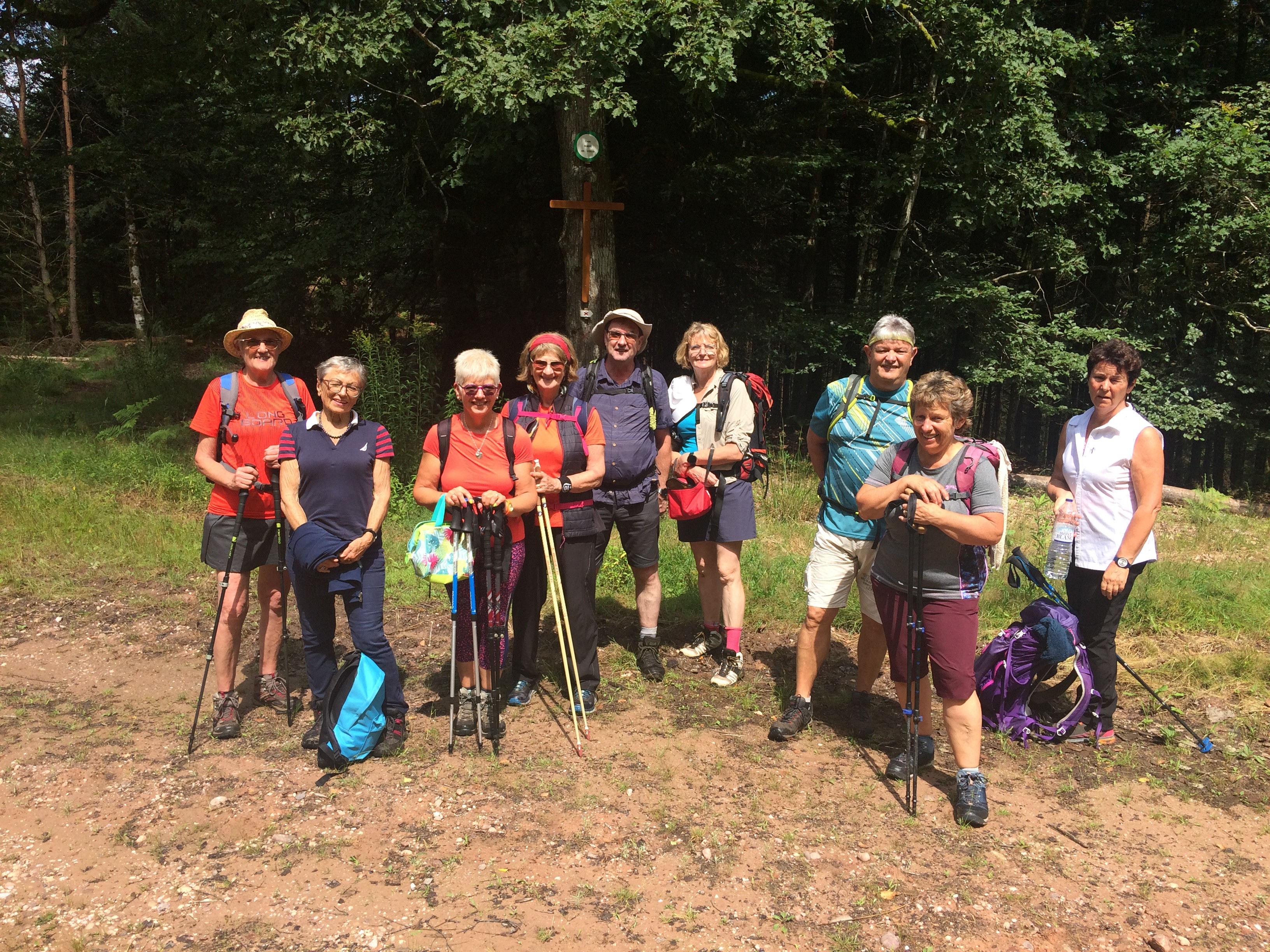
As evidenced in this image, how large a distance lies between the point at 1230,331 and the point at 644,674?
997 cm

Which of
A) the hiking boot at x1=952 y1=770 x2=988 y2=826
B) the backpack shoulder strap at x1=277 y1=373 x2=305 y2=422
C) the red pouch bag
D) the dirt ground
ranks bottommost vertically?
the dirt ground

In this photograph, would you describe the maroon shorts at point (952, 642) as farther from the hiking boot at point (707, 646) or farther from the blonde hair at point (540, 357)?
the blonde hair at point (540, 357)

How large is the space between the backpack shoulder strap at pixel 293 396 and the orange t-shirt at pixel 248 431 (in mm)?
53

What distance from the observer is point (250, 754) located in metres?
4.16

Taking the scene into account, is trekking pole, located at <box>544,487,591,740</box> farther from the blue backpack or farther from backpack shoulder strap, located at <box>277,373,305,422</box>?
backpack shoulder strap, located at <box>277,373,305,422</box>

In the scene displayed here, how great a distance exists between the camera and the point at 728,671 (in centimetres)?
508

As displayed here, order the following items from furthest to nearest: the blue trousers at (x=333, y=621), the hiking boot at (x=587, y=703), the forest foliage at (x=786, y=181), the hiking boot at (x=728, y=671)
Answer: the forest foliage at (x=786, y=181)
the hiking boot at (x=728, y=671)
the hiking boot at (x=587, y=703)
the blue trousers at (x=333, y=621)

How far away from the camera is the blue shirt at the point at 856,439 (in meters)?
4.08

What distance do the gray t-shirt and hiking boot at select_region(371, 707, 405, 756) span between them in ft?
7.94

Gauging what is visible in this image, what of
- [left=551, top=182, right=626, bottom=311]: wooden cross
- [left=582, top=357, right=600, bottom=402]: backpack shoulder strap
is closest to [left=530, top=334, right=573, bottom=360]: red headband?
[left=582, top=357, right=600, bottom=402]: backpack shoulder strap

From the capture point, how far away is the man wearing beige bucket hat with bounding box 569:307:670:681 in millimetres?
4695

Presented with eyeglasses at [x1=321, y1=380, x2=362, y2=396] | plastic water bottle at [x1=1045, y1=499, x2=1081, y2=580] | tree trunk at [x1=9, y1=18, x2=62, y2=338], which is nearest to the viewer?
eyeglasses at [x1=321, y1=380, x2=362, y2=396]

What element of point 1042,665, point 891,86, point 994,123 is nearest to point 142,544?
point 1042,665

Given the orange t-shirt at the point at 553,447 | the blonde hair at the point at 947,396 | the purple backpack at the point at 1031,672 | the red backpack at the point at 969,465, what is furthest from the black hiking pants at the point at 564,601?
the purple backpack at the point at 1031,672
